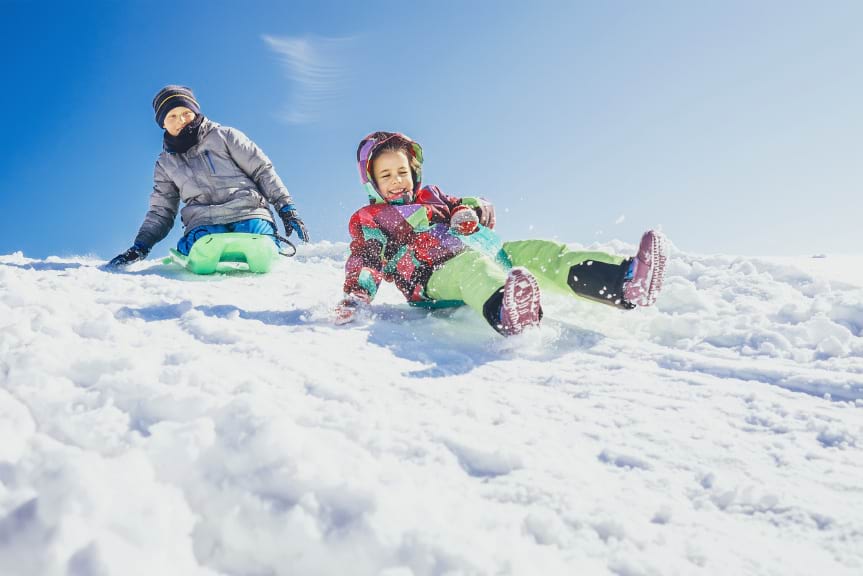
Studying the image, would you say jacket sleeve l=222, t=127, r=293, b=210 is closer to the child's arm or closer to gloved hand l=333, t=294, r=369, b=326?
the child's arm

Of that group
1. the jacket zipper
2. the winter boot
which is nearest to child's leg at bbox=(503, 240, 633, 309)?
the winter boot

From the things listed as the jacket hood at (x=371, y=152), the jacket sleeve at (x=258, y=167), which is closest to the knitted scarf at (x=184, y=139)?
the jacket sleeve at (x=258, y=167)

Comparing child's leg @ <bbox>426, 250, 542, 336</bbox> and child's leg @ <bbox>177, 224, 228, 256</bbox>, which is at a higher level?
child's leg @ <bbox>177, 224, 228, 256</bbox>

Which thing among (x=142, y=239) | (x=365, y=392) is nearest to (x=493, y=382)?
(x=365, y=392)

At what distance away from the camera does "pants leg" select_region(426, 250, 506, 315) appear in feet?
7.83

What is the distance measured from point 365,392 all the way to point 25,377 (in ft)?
2.97

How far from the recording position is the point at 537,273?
2.83m

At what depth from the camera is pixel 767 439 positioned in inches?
53.7

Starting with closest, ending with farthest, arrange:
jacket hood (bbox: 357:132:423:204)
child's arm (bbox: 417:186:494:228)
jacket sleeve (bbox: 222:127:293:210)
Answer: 1. child's arm (bbox: 417:186:494:228)
2. jacket hood (bbox: 357:132:423:204)
3. jacket sleeve (bbox: 222:127:293:210)

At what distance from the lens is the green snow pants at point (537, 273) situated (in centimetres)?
244

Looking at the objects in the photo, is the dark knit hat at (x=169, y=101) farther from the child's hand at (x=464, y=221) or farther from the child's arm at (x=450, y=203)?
the child's hand at (x=464, y=221)

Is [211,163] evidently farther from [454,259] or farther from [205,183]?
[454,259]

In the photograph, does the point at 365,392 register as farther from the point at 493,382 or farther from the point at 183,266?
the point at 183,266

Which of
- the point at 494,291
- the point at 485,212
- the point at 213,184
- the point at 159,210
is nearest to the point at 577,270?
the point at 494,291
